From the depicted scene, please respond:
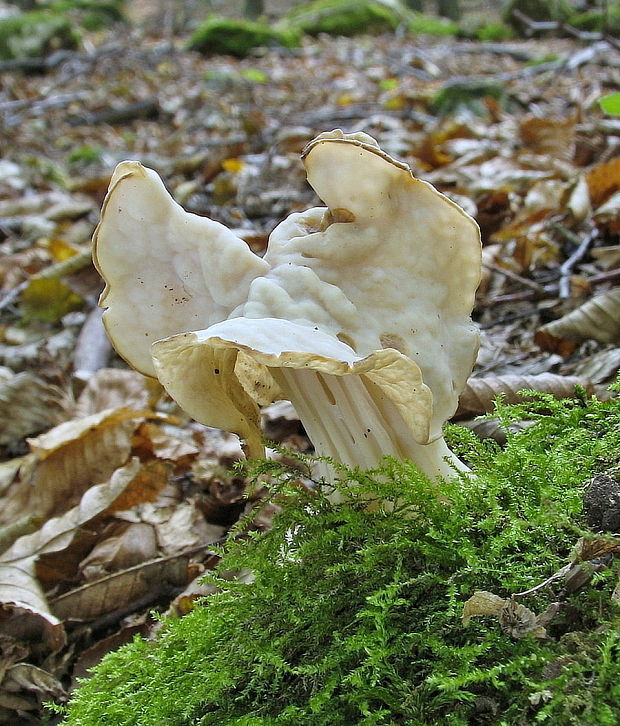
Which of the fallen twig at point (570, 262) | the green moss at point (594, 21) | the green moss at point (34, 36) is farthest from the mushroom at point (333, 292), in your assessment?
the green moss at point (594, 21)

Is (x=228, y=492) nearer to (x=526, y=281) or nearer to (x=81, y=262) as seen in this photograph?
(x=526, y=281)

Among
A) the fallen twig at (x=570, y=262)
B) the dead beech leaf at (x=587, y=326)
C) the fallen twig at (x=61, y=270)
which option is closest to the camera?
the dead beech leaf at (x=587, y=326)

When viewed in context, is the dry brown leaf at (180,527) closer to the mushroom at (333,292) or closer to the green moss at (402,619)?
the green moss at (402,619)

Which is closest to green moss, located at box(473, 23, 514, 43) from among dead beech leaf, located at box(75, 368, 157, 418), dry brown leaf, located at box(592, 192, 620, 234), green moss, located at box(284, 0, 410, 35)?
green moss, located at box(284, 0, 410, 35)

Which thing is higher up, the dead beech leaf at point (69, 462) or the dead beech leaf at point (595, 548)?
the dead beech leaf at point (595, 548)

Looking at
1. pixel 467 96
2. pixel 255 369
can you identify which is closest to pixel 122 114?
pixel 467 96

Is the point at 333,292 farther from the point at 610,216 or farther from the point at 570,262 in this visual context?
the point at 610,216

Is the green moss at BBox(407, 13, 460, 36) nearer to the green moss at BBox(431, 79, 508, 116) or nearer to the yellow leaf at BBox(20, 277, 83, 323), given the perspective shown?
the green moss at BBox(431, 79, 508, 116)

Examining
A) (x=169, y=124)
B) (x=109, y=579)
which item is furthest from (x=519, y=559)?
(x=169, y=124)
